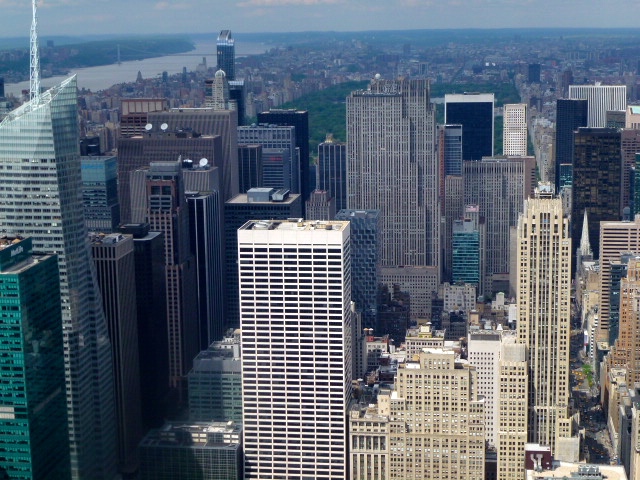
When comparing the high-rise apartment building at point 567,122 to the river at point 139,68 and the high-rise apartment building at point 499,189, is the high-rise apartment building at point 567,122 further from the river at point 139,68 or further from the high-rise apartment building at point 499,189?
the river at point 139,68

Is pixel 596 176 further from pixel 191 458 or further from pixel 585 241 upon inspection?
pixel 191 458

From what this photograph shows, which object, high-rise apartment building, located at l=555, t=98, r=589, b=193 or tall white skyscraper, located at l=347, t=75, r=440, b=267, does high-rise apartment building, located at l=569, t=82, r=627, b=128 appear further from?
tall white skyscraper, located at l=347, t=75, r=440, b=267

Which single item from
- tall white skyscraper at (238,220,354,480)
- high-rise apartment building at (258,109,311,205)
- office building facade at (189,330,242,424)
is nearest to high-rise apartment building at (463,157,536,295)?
high-rise apartment building at (258,109,311,205)


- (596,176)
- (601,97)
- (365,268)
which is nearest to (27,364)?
(365,268)

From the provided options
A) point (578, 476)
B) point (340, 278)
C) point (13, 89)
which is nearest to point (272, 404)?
point (340, 278)

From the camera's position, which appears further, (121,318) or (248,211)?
(248,211)

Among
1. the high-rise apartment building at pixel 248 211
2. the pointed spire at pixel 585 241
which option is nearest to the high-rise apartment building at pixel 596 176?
the pointed spire at pixel 585 241

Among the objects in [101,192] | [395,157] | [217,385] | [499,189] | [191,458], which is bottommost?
[191,458]
